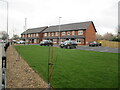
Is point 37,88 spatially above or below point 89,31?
below

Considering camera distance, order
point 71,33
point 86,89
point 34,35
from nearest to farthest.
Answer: point 86,89 → point 71,33 → point 34,35

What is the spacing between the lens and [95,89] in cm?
427

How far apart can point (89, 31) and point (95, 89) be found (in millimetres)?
37389

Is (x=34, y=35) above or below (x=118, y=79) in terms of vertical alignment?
above

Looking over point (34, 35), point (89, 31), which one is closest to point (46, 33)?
point (34, 35)

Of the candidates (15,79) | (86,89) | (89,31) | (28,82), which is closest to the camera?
(86,89)

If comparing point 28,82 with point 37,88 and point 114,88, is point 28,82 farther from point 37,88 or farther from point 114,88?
point 114,88

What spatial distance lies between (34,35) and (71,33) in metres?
24.9

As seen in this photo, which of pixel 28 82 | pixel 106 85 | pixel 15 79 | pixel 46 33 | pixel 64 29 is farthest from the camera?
pixel 46 33

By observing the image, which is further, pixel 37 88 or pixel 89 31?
pixel 89 31

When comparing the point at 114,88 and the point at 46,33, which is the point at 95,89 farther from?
the point at 46,33

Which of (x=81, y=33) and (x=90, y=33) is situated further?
(x=90, y=33)

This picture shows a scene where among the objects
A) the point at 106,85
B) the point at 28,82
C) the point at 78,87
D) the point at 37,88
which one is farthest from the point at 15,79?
the point at 106,85

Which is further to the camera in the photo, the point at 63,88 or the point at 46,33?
the point at 46,33
